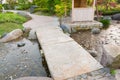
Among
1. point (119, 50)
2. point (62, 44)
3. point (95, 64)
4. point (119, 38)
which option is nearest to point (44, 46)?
point (62, 44)

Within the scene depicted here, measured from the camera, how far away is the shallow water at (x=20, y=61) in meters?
5.88

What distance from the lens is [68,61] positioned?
18.4 ft

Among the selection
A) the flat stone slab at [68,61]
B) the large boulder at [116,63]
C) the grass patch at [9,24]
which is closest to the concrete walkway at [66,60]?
the flat stone slab at [68,61]

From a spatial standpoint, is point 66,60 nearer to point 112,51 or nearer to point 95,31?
point 112,51

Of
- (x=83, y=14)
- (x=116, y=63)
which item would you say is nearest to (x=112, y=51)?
(x=116, y=63)

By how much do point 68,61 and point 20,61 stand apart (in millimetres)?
2076

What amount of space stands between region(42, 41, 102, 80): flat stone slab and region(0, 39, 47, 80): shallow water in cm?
54

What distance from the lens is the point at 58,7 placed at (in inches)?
500

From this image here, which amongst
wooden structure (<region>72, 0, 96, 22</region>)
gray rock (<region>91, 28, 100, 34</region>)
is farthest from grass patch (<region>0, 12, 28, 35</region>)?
gray rock (<region>91, 28, 100, 34</region>)

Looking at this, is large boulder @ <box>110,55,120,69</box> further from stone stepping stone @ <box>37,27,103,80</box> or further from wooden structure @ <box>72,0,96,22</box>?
wooden structure @ <box>72,0,96,22</box>

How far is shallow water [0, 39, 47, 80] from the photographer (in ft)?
19.3

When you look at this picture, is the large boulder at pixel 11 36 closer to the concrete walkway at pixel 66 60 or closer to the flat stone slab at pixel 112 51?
the concrete walkway at pixel 66 60

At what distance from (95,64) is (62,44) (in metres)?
2.37

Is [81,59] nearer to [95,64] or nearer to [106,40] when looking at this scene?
[95,64]
